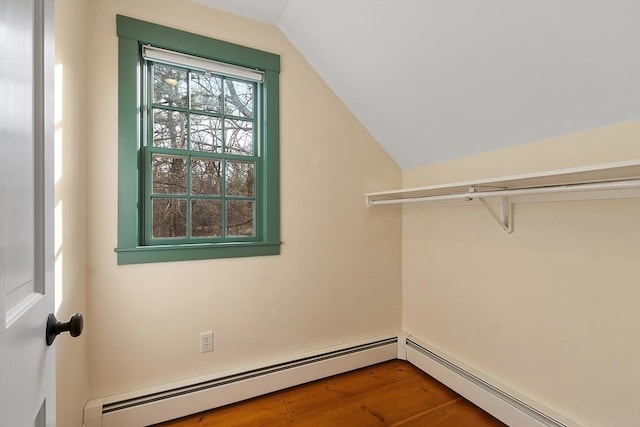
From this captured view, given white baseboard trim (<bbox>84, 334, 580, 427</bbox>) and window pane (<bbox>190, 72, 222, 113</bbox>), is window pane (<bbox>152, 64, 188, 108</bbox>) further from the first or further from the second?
white baseboard trim (<bbox>84, 334, 580, 427</bbox>)

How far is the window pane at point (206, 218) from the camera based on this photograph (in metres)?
1.75

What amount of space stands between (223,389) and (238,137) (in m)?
1.51

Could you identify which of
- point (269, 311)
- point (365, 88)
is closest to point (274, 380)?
point (269, 311)

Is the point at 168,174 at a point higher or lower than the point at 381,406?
higher

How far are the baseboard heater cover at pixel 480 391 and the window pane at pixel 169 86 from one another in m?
2.25

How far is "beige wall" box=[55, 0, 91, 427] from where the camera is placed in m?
1.09

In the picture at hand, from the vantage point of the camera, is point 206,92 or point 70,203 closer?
point 70,203

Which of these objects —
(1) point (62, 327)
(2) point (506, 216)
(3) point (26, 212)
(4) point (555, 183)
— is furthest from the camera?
(2) point (506, 216)

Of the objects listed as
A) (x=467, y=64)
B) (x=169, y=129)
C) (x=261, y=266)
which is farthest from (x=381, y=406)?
(x=169, y=129)

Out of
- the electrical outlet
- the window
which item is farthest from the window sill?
the electrical outlet

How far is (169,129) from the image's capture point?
1702 mm

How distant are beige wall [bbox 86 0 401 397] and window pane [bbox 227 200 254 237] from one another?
7.8 inches

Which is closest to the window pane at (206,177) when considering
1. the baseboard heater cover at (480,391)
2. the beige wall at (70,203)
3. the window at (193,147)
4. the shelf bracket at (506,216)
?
the window at (193,147)

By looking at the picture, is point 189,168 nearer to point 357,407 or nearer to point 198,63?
point 198,63
